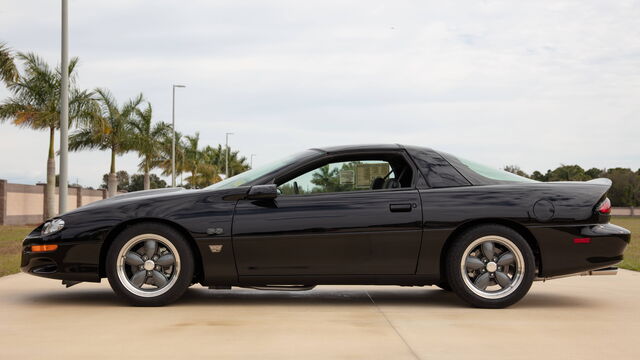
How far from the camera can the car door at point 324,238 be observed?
653 cm

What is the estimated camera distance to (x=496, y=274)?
262 inches

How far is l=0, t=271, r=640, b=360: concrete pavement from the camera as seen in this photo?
482 centimetres

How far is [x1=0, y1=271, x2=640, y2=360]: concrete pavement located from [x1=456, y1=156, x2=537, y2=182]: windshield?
1.15 meters

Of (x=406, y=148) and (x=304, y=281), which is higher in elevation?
(x=406, y=148)

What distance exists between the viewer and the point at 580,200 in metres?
6.73

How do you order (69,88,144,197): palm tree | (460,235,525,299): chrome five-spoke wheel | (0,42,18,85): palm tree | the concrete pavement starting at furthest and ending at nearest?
(69,88,144,197): palm tree → (0,42,18,85): palm tree → (460,235,525,299): chrome five-spoke wheel → the concrete pavement

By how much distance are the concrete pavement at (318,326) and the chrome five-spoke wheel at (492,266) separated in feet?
0.70

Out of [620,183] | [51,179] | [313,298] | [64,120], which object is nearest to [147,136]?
[51,179]

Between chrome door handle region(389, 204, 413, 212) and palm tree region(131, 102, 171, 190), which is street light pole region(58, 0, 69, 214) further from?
palm tree region(131, 102, 171, 190)

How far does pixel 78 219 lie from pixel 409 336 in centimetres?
312

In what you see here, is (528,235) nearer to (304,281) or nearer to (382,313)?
(382,313)

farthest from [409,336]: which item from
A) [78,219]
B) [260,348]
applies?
[78,219]

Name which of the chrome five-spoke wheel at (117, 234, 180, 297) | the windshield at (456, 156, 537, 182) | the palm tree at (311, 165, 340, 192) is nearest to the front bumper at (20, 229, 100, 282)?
the chrome five-spoke wheel at (117, 234, 180, 297)

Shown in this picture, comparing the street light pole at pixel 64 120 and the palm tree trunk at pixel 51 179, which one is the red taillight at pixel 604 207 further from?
the palm tree trunk at pixel 51 179
